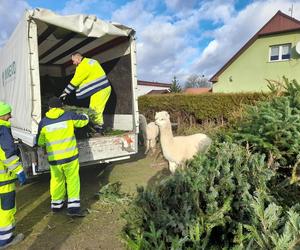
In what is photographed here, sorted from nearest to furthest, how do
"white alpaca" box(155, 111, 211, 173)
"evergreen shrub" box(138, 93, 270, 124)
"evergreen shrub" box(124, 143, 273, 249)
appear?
"evergreen shrub" box(124, 143, 273, 249) < "white alpaca" box(155, 111, 211, 173) < "evergreen shrub" box(138, 93, 270, 124)

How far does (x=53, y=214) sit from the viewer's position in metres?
5.24

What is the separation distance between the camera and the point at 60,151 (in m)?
4.92

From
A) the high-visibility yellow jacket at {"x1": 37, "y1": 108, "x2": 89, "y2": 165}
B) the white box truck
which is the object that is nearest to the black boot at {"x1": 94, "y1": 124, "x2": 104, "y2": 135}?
the white box truck

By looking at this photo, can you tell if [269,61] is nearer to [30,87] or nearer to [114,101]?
[114,101]

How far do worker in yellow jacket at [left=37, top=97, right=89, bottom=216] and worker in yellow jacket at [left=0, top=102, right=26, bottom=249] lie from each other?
823mm

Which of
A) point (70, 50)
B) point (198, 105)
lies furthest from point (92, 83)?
point (198, 105)

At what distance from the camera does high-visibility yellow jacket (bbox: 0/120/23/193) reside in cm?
399

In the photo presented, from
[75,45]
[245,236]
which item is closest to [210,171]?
[245,236]

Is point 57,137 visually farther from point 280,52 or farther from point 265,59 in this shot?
point 265,59

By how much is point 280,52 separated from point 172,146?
65.8 ft

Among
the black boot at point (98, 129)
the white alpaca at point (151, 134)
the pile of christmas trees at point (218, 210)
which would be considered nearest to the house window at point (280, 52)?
the white alpaca at point (151, 134)

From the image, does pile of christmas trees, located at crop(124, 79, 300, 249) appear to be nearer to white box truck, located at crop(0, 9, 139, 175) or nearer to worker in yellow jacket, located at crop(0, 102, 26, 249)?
worker in yellow jacket, located at crop(0, 102, 26, 249)

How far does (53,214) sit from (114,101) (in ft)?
11.3

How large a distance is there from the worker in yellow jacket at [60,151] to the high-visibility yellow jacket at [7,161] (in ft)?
2.78
